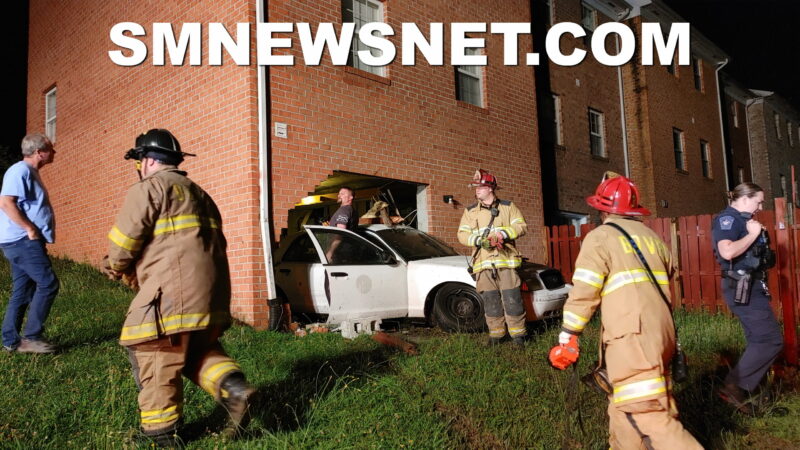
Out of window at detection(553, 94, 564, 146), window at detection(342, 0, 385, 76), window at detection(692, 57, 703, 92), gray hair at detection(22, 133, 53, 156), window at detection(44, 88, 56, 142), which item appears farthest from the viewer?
window at detection(692, 57, 703, 92)

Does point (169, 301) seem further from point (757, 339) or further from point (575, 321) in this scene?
point (757, 339)

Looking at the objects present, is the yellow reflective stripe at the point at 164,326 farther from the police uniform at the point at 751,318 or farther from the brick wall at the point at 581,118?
the brick wall at the point at 581,118

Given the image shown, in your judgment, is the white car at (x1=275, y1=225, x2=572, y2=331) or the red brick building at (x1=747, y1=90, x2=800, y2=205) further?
the red brick building at (x1=747, y1=90, x2=800, y2=205)

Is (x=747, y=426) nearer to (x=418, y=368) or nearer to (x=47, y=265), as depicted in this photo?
(x=418, y=368)

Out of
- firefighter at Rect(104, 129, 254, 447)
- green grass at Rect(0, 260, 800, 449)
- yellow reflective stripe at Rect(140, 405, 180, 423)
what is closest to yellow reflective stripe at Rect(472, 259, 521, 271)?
green grass at Rect(0, 260, 800, 449)

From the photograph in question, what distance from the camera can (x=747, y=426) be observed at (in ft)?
13.4

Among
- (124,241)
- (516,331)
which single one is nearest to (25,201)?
(124,241)

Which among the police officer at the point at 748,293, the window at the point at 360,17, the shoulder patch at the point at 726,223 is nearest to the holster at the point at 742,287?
the police officer at the point at 748,293

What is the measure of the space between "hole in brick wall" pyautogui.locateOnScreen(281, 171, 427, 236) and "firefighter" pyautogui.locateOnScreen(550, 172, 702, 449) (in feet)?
22.8

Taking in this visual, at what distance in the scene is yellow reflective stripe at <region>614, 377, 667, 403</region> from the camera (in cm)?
264

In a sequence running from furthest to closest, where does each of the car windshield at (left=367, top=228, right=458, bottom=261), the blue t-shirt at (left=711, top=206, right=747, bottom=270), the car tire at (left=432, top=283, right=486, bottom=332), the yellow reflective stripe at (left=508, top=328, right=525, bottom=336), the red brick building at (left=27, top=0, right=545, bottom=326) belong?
the car windshield at (left=367, top=228, right=458, bottom=261) < the red brick building at (left=27, top=0, right=545, bottom=326) < the car tire at (left=432, top=283, right=486, bottom=332) < the yellow reflective stripe at (left=508, top=328, right=525, bottom=336) < the blue t-shirt at (left=711, top=206, right=747, bottom=270)

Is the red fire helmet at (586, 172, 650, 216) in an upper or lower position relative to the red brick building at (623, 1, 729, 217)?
lower

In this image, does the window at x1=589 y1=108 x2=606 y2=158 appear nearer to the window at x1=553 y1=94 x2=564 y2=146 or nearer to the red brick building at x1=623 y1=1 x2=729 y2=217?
the red brick building at x1=623 y1=1 x2=729 y2=217

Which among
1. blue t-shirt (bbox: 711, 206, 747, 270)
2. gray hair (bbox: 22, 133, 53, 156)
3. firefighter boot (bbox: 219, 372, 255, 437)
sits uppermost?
gray hair (bbox: 22, 133, 53, 156)
